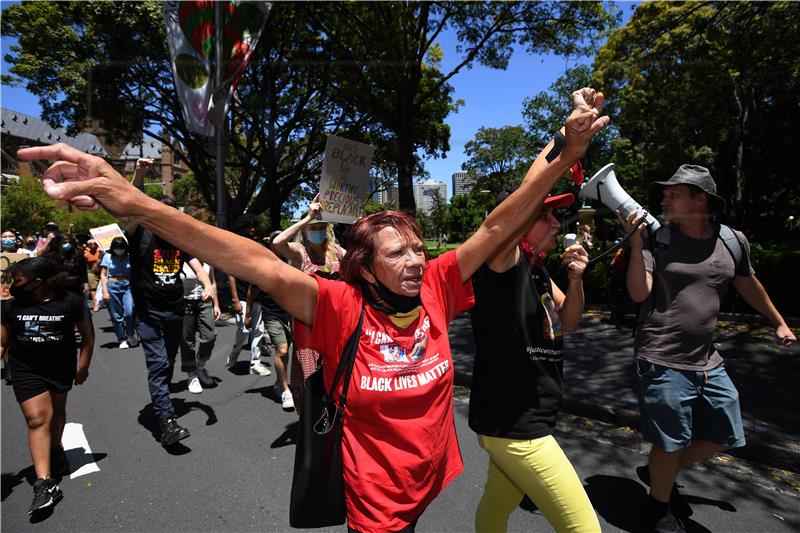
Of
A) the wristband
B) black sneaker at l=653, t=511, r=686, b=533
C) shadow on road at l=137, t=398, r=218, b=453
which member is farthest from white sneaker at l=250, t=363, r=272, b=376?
the wristband

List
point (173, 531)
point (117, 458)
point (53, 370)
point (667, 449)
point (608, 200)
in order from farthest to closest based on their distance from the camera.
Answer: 1. point (117, 458)
2. point (53, 370)
3. point (173, 531)
4. point (667, 449)
5. point (608, 200)

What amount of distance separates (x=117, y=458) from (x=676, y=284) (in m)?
4.35

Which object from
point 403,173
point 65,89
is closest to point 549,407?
point 403,173

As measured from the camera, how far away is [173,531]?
2.94 m

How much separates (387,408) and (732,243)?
7.97ft

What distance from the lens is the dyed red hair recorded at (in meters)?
1.89

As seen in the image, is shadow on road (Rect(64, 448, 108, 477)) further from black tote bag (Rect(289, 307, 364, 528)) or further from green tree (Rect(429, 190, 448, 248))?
green tree (Rect(429, 190, 448, 248))

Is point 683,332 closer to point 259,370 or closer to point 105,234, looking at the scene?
point 259,370

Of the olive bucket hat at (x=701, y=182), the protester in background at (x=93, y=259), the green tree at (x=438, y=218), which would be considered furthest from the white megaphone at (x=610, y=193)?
the green tree at (x=438, y=218)

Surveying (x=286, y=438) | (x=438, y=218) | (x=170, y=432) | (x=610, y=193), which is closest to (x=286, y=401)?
(x=286, y=438)

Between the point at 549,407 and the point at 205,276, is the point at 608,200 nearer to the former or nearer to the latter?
the point at 549,407

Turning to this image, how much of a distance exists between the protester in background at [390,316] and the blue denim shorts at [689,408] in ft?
4.78

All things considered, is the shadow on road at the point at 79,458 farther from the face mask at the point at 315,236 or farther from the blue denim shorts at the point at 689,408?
the blue denim shorts at the point at 689,408

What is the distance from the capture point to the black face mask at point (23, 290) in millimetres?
3336
